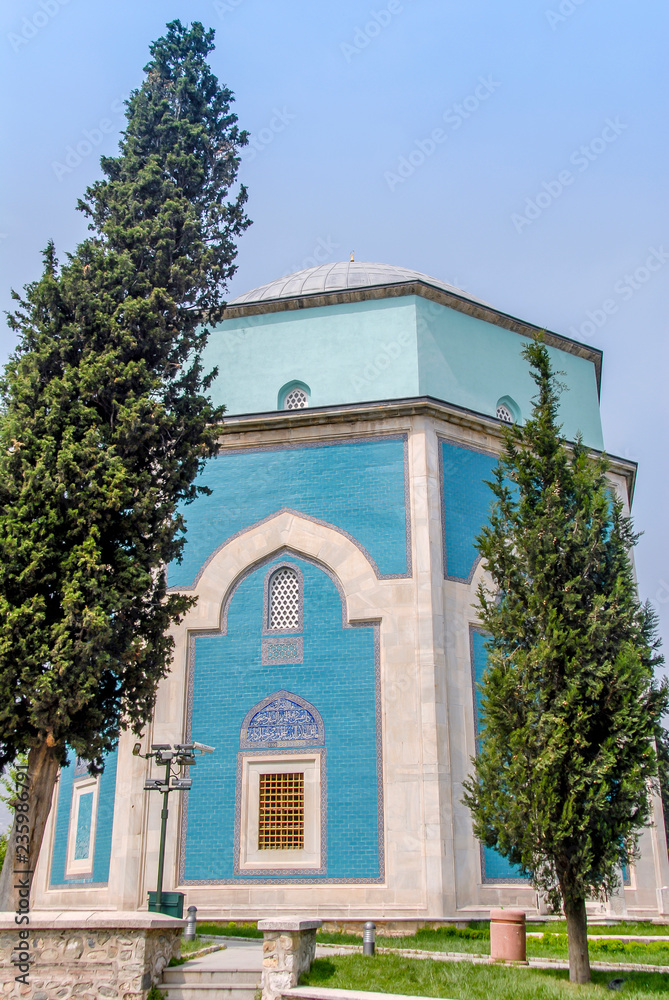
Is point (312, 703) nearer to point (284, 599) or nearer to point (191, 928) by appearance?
point (284, 599)

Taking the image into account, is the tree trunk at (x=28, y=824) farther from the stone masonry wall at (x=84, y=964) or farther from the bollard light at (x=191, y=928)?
the bollard light at (x=191, y=928)

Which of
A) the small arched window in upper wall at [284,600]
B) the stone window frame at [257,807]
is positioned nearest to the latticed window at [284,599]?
the small arched window in upper wall at [284,600]

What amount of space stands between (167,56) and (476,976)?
12136mm

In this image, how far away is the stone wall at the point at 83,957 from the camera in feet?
25.6

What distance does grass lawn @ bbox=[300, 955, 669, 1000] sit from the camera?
7578mm

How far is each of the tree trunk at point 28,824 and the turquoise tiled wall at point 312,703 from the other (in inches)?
161

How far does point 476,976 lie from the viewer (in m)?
8.24

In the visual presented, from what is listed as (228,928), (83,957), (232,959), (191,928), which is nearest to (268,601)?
(228,928)

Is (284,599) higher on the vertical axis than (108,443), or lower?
lower

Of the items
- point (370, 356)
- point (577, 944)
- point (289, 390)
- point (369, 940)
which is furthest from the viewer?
point (289, 390)

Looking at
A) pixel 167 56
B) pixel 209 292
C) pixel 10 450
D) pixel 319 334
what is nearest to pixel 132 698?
pixel 10 450

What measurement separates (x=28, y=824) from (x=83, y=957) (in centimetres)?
151

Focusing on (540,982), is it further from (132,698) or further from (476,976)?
(132,698)

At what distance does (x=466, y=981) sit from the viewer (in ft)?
26.4
